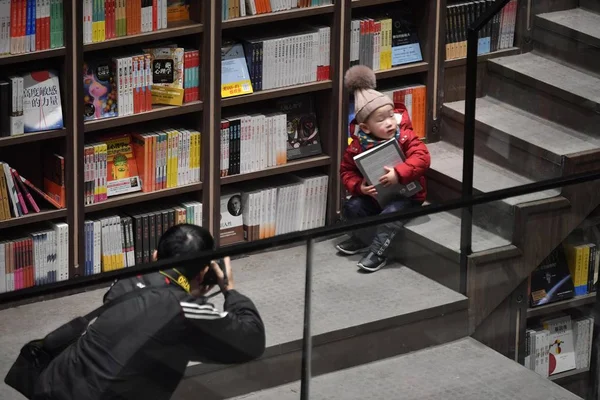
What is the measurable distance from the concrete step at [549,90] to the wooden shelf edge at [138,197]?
1.37 m

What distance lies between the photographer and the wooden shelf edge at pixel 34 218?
5.51 metres

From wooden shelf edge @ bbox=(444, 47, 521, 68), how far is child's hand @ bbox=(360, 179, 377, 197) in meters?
0.78

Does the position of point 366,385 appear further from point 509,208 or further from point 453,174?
point 453,174

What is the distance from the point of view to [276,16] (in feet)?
19.2

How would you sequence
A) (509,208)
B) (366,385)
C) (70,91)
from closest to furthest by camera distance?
(366,385) → (509,208) → (70,91)

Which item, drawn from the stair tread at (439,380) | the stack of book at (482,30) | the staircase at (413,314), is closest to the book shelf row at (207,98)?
the stack of book at (482,30)

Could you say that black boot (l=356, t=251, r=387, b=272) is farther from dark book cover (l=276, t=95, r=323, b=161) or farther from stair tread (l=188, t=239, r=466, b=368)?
dark book cover (l=276, t=95, r=323, b=161)

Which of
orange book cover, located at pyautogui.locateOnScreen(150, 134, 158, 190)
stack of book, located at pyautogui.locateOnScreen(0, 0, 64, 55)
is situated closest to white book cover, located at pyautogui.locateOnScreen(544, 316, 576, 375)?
orange book cover, located at pyautogui.locateOnScreen(150, 134, 158, 190)

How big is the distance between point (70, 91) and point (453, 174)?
65.5 inches

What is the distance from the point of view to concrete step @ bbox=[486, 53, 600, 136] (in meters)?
5.98

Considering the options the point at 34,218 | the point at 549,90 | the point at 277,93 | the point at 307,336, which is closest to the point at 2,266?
the point at 34,218

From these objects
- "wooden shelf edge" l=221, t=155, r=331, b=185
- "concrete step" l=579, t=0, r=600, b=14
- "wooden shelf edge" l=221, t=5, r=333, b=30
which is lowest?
"wooden shelf edge" l=221, t=155, r=331, b=185

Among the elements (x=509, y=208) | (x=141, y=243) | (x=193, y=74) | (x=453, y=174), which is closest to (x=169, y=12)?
(x=193, y=74)

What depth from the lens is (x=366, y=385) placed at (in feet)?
13.0
